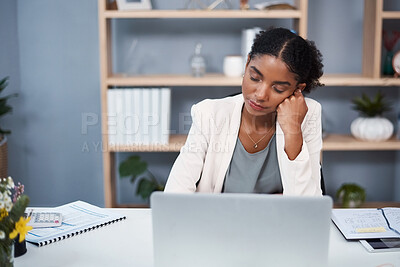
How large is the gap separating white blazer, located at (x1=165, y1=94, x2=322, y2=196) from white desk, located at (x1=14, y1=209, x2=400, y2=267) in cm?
25

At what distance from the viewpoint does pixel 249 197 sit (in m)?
1.04

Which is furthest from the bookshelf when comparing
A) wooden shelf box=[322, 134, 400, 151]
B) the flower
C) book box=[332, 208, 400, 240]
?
the flower

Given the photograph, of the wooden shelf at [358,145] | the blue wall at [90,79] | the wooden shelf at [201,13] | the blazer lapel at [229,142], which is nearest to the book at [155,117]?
the blue wall at [90,79]

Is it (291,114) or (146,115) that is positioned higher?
(291,114)

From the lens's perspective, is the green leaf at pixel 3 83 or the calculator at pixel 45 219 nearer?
the calculator at pixel 45 219

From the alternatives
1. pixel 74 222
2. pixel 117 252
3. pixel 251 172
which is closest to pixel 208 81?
pixel 251 172

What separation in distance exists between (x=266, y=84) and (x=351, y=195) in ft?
5.52

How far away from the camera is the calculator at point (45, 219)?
1.51m

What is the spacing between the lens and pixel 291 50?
64.9 inches

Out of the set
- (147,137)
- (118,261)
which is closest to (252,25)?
(147,137)

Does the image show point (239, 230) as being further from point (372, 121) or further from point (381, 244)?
point (372, 121)

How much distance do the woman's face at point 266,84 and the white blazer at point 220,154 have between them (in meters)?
0.14

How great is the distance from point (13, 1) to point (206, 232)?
2543 millimetres

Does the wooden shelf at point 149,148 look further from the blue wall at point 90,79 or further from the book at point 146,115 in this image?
the blue wall at point 90,79
